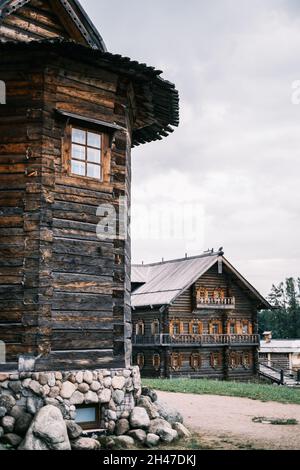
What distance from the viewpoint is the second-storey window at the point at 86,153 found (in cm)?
1138

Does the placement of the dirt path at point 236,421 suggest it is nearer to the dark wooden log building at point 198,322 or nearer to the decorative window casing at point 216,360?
the dark wooden log building at point 198,322

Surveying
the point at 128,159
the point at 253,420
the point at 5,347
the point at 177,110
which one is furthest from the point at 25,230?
the point at 253,420

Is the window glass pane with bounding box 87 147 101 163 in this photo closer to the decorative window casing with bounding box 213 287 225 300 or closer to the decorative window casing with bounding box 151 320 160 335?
the decorative window casing with bounding box 151 320 160 335

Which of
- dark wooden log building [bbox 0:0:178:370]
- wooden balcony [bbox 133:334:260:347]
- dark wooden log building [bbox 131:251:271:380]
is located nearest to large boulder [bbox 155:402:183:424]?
dark wooden log building [bbox 0:0:178:370]

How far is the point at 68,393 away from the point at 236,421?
585cm

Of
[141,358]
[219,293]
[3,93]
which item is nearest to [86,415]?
[3,93]

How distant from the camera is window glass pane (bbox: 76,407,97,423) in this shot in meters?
10.5

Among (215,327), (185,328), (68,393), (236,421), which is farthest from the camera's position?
(215,327)

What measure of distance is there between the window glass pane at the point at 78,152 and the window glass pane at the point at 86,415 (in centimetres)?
513

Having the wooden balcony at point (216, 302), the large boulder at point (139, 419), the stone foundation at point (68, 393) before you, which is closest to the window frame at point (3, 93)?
the stone foundation at point (68, 393)

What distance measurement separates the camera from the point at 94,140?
38.4ft

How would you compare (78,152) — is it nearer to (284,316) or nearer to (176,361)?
(176,361)

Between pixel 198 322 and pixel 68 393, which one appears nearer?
pixel 68 393

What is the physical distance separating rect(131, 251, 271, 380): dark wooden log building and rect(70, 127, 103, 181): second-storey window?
23.6m
